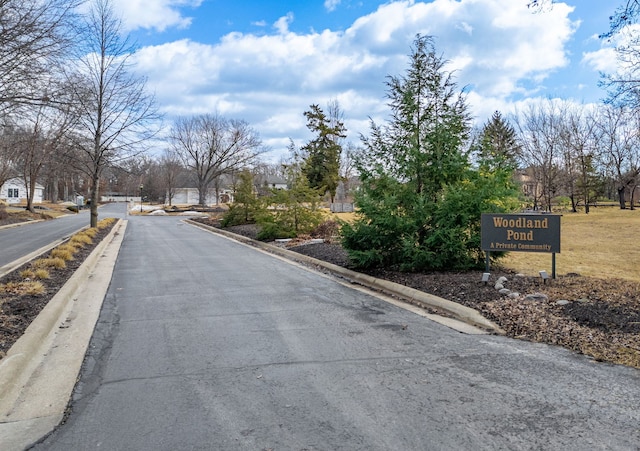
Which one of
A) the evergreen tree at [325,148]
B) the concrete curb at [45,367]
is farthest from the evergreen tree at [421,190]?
the evergreen tree at [325,148]

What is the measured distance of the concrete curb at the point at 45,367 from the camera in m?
3.41

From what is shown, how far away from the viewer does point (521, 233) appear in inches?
320

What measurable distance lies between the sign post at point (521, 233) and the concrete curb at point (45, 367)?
249 inches

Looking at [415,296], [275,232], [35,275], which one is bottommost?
[415,296]

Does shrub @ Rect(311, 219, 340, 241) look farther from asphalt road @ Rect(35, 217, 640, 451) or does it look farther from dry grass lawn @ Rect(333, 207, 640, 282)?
asphalt road @ Rect(35, 217, 640, 451)

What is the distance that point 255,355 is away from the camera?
16.0ft

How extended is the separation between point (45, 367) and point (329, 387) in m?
2.78

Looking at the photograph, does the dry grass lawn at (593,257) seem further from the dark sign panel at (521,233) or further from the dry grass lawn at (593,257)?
the dark sign panel at (521,233)

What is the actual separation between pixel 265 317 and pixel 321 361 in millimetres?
1994

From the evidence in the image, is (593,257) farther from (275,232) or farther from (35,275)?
(35,275)

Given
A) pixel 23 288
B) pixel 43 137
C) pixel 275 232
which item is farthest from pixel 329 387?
pixel 43 137

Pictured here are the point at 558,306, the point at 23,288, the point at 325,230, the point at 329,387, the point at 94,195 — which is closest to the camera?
the point at 329,387

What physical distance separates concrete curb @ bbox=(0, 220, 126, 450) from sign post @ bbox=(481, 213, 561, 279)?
6.32m

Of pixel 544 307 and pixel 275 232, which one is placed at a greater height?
pixel 275 232
